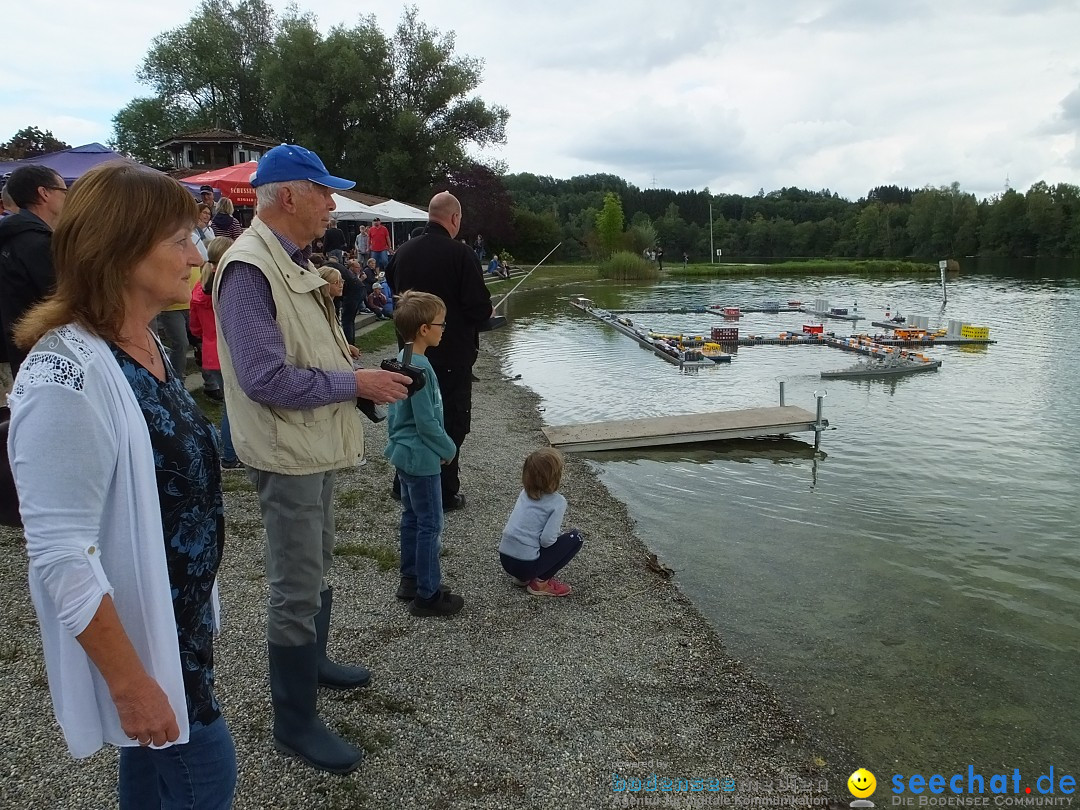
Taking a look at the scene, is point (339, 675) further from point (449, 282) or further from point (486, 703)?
point (449, 282)

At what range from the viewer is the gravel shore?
116 inches

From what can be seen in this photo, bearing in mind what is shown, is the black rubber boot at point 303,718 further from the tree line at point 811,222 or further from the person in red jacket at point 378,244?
the tree line at point 811,222

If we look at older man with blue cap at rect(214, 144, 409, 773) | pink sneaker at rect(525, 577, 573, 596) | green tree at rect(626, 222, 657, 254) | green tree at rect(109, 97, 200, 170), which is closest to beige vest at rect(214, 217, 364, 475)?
older man with blue cap at rect(214, 144, 409, 773)

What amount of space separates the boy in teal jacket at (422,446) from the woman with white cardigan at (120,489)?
2.21 meters

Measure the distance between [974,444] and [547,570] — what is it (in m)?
8.87

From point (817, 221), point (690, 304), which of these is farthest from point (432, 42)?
point (817, 221)

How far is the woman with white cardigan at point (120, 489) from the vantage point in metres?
1.41

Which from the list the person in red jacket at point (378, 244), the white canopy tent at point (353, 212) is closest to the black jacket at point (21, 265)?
the white canopy tent at point (353, 212)

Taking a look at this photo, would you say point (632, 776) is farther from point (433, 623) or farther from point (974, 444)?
point (974, 444)

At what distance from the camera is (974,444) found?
10.9 m

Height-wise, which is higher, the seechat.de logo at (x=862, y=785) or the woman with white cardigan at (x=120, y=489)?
the woman with white cardigan at (x=120, y=489)

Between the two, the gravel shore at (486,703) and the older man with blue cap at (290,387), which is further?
the gravel shore at (486,703)

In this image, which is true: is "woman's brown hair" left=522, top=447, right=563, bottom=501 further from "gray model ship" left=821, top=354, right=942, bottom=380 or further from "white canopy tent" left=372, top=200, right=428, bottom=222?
"white canopy tent" left=372, top=200, right=428, bottom=222

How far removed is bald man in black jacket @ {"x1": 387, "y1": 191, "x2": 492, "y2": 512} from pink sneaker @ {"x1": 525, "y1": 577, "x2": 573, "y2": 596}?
1403 mm
